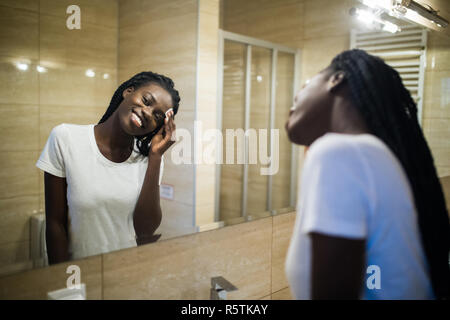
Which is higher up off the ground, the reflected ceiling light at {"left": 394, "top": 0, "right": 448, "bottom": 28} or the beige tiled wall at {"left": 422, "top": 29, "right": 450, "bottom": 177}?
the reflected ceiling light at {"left": 394, "top": 0, "right": 448, "bottom": 28}

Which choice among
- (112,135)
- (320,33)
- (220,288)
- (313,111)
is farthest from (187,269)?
(320,33)

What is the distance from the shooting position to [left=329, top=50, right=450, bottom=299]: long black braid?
699 millimetres

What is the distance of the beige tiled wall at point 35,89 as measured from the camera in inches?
26.6

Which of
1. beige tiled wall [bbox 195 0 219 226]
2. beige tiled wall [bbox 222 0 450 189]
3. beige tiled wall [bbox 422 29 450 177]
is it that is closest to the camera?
beige tiled wall [bbox 195 0 219 226]

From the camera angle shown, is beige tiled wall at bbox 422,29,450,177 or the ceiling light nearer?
the ceiling light

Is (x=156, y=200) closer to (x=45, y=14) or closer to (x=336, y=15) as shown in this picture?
(x=45, y=14)

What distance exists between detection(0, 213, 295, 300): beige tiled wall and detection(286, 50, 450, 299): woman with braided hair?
15.1 inches

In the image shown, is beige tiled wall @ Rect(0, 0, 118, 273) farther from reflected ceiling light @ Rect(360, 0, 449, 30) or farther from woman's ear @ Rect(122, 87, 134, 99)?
reflected ceiling light @ Rect(360, 0, 449, 30)

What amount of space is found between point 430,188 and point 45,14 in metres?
0.84

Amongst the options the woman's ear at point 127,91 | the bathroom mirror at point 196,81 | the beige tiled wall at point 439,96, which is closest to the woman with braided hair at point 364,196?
the bathroom mirror at point 196,81

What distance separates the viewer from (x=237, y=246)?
1.14 meters

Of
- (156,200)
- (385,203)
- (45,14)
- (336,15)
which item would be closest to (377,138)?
(385,203)

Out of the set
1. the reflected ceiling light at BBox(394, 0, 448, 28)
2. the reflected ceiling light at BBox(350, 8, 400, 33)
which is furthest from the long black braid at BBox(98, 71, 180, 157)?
the reflected ceiling light at BBox(394, 0, 448, 28)

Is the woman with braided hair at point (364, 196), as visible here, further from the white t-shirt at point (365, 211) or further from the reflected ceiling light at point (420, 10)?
the reflected ceiling light at point (420, 10)
